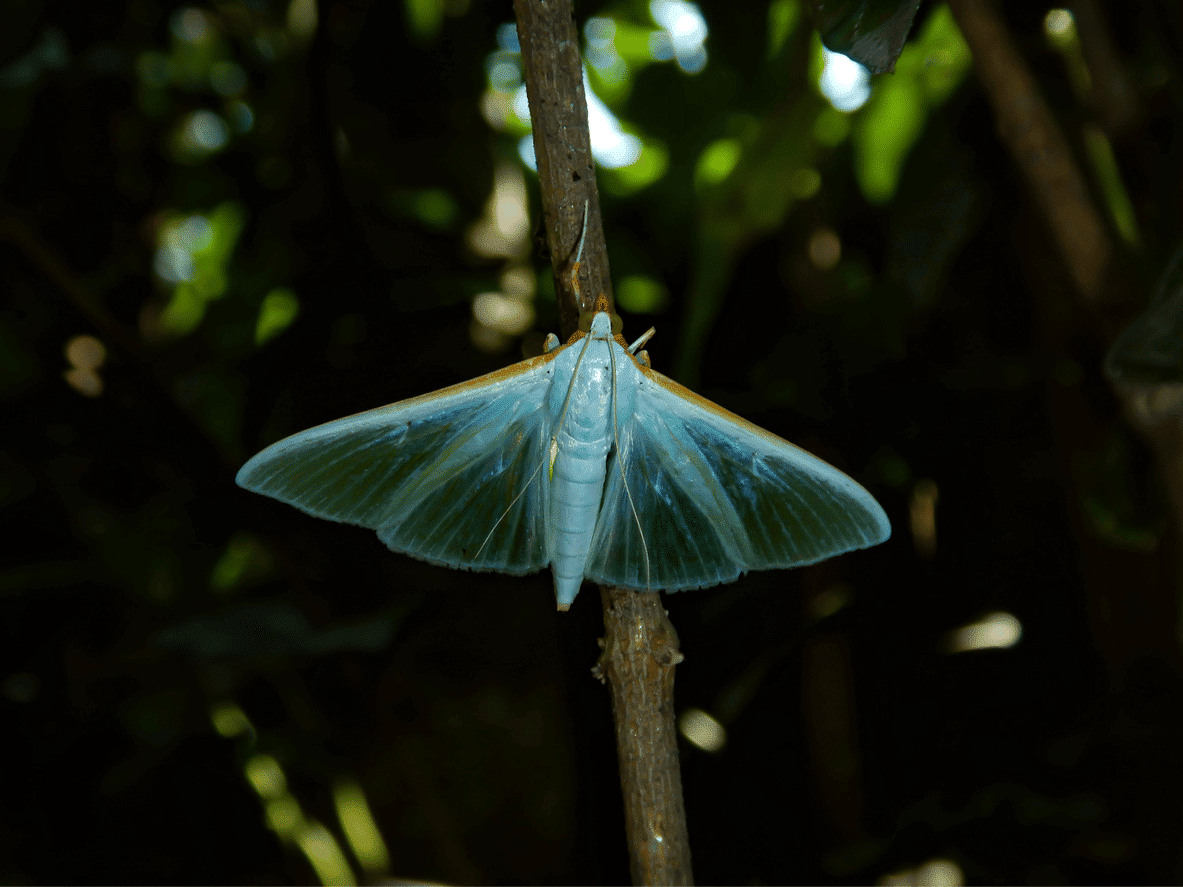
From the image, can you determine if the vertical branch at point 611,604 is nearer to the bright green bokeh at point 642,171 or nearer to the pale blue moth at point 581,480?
the pale blue moth at point 581,480

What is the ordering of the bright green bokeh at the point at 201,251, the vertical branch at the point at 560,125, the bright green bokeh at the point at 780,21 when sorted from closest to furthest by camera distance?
the vertical branch at the point at 560,125, the bright green bokeh at the point at 780,21, the bright green bokeh at the point at 201,251

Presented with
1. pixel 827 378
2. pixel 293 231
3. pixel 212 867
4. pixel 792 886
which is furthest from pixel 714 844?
pixel 293 231

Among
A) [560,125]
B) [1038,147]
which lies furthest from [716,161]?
[560,125]

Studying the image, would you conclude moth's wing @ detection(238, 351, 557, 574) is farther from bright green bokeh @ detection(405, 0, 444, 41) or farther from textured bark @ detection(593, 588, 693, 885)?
bright green bokeh @ detection(405, 0, 444, 41)

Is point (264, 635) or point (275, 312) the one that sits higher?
point (275, 312)

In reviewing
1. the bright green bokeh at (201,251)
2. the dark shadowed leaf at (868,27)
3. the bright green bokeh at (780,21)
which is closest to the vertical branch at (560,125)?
the dark shadowed leaf at (868,27)

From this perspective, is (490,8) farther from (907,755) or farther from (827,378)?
(907,755)

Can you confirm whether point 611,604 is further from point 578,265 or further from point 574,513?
point 578,265
